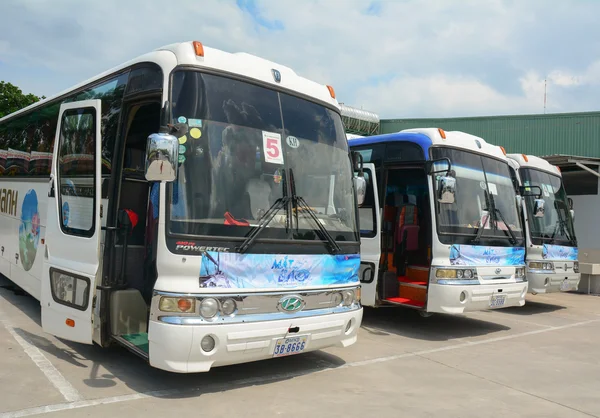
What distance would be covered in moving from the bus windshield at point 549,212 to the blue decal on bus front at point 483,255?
246 centimetres

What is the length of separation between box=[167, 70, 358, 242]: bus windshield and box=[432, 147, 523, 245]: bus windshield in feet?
9.26

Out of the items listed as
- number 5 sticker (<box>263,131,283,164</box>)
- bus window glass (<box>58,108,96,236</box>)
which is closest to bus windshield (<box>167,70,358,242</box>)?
number 5 sticker (<box>263,131,283,164</box>)

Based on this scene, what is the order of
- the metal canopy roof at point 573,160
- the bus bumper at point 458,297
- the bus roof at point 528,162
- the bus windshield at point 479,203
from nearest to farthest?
the bus bumper at point 458,297, the bus windshield at point 479,203, the bus roof at point 528,162, the metal canopy roof at point 573,160

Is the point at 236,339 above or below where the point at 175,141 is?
below

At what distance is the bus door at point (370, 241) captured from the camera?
27.7ft

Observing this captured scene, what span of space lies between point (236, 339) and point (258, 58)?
2.82 meters

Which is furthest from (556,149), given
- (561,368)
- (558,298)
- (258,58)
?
(258,58)

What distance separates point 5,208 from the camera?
915 centimetres

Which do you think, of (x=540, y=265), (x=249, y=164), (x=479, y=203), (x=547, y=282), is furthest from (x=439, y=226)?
(x=547, y=282)

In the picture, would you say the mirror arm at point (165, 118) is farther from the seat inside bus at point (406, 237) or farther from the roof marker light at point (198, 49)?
the seat inside bus at point (406, 237)

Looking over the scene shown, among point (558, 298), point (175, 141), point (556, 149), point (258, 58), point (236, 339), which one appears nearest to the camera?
point (175, 141)

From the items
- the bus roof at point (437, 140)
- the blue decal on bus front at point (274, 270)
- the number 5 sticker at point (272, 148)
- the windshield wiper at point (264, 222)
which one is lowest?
the blue decal on bus front at point (274, 270)

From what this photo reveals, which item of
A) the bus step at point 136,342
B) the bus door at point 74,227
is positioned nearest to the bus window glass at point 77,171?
the bus door at point 74,227

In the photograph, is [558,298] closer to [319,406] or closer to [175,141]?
[319,406]
